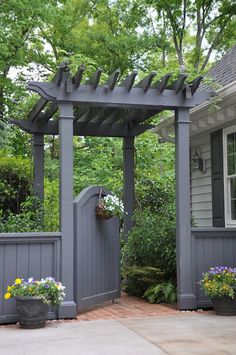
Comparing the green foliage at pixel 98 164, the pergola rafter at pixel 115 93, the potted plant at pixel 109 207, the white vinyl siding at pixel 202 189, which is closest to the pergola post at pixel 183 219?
the pergola rafter at pixel 115 93

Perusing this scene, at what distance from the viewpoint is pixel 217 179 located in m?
8.70

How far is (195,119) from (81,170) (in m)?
8.15

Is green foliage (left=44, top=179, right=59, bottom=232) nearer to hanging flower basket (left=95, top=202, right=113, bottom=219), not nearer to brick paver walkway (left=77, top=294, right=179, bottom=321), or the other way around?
hanging flower basket (left=95, top=202, right=113, bottom=219)

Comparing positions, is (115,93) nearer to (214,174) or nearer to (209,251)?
(209,251)

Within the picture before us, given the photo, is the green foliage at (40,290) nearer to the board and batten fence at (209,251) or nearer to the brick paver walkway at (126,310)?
the brick paver walkway at (126,310)

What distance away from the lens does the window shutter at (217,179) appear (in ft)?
28.0

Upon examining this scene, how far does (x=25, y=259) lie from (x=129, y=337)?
1.75 meters

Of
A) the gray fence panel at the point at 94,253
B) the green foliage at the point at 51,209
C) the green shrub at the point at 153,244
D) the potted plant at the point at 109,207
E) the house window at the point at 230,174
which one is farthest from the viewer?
the house window at the point at 230,174

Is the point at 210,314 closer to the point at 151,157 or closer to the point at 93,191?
the point at 93,191

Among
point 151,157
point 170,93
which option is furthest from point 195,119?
point 151,157

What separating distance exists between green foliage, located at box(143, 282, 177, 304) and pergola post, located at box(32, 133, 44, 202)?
2514 millimetres

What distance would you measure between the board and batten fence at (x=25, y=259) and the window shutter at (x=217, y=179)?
346cm

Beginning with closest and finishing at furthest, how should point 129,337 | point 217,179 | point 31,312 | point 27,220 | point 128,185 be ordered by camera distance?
1. point 129,337
2. point 31,312
3. point 27,220
4. point 217,179
5. point 128,185

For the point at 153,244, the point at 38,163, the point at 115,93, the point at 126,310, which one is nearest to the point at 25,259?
the point at 126,310
